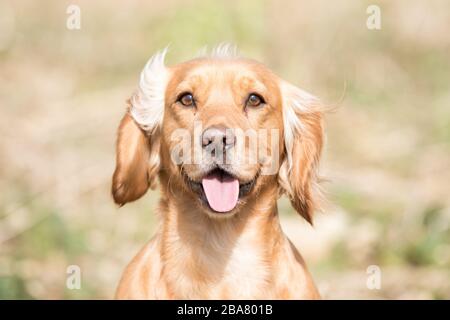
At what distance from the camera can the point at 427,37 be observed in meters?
9.97

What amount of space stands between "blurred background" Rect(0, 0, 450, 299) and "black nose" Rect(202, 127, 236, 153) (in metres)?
3.44

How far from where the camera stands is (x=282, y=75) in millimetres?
9461

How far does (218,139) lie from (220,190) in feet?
1.05

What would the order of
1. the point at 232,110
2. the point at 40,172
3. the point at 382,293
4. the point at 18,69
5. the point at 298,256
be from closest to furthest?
the point at 232,110, the point at 298,256, the point at 382,293, the point at 40,172, the point at 18,69

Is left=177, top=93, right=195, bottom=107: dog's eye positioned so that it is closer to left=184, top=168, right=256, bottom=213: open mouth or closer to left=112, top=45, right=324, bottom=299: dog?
left=112, top=45, right=324, bottom=299: dog

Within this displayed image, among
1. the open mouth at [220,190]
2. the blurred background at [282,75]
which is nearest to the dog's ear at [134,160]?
the open mouth at [220,190]

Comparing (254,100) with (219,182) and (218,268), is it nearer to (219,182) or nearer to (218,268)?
(219,182)

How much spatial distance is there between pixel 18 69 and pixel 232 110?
5.86 metres

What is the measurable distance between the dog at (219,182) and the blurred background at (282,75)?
272 cm

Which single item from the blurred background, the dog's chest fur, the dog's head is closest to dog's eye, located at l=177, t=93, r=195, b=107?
the dog's head

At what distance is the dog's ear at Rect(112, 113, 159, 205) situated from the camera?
4992 mm

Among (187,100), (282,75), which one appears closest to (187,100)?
(187,100)

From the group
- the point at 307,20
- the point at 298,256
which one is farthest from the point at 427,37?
the point at 298,256
